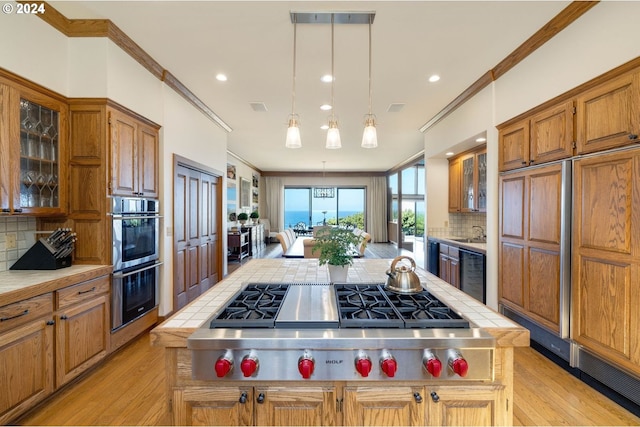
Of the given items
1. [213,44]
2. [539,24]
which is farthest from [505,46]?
[213,44]

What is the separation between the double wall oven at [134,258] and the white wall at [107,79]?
6.8 inches

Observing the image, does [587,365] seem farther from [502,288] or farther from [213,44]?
[213,44]

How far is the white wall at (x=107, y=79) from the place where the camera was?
1.96 meters

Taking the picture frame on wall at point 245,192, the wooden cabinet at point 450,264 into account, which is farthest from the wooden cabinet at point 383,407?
the picture frame on wall at point 245,192

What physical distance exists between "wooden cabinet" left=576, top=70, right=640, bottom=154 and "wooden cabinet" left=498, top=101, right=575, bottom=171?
0.09 metres

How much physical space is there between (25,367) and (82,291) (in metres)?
0.51

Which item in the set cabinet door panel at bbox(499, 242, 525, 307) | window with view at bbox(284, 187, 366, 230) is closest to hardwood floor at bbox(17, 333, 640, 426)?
cabinet door panel at bbox(499, 242, 525, 307)

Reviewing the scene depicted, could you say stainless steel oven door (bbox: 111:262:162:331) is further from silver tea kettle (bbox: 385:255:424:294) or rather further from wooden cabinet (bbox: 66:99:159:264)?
silver tea kettle (bbox: 385:255:424:294)

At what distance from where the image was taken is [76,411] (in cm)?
182

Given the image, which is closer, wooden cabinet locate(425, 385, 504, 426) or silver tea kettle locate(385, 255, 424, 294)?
wooden cabinet locate(425, 385, 504, 426)

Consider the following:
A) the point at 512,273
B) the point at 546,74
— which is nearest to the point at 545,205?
the point at 512,273

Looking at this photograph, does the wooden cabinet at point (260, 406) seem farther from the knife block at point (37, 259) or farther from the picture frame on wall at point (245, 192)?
the picture frame on wall at point (245, 192)

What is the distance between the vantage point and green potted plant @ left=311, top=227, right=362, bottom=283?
1.62 m

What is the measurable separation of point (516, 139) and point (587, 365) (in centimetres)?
196
